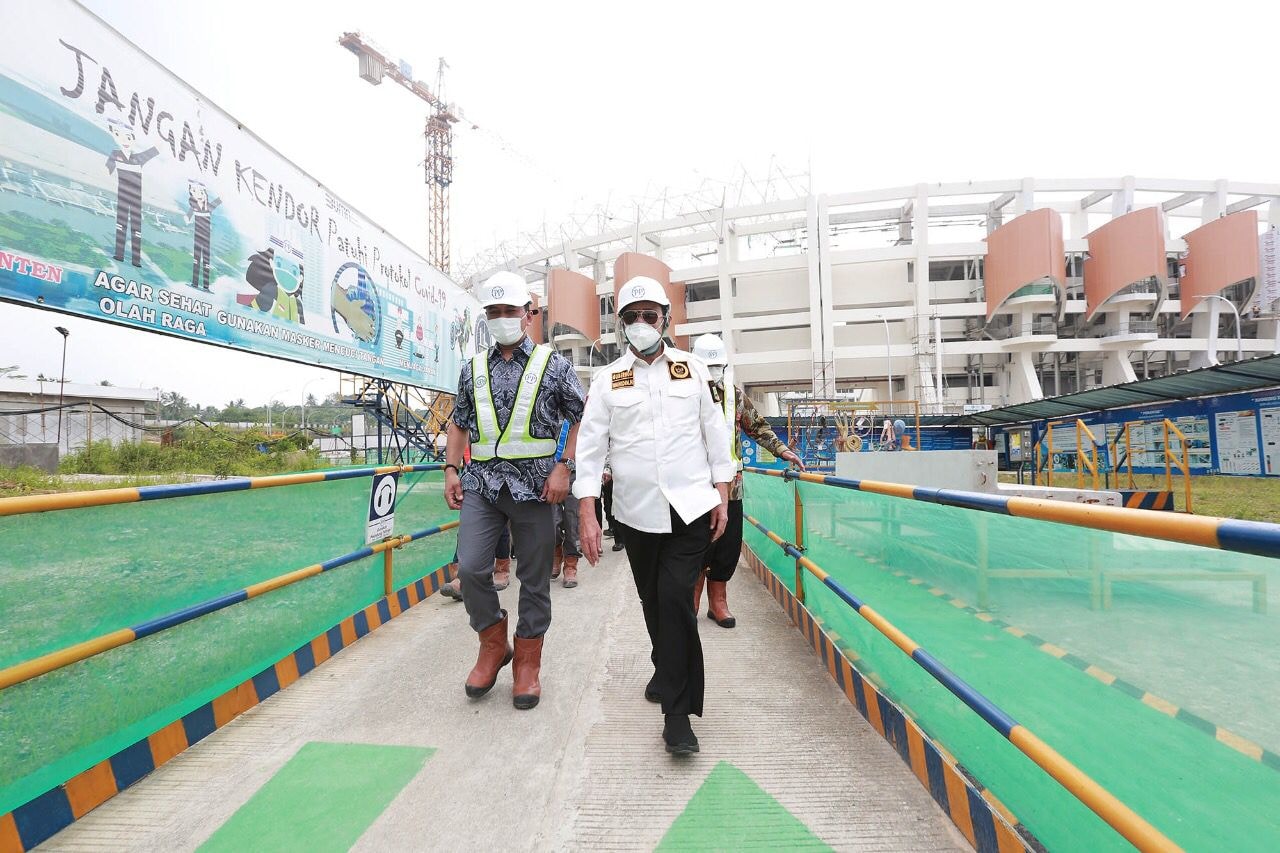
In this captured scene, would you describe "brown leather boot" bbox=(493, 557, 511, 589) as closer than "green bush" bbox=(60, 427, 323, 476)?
Yes

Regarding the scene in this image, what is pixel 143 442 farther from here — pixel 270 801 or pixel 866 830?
pixel 866 830

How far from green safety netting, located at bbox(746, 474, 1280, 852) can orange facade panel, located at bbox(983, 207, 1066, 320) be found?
126 feet

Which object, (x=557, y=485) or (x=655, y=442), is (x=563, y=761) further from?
(x=655, y=442)

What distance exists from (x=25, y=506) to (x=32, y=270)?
3.16 m

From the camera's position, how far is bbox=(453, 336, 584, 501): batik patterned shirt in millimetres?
2500

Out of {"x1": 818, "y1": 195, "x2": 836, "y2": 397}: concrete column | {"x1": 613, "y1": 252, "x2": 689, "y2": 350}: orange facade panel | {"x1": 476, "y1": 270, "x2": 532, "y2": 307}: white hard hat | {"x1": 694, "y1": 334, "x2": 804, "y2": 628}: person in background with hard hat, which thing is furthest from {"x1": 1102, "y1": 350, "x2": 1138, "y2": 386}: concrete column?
{"x1": 476, "y1": 270, "x2": 532, "y2": 307}: white hard hat

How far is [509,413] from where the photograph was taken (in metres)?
2.56

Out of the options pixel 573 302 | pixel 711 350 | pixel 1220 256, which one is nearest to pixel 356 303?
pixel 711 350

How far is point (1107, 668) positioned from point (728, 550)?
7.57ft

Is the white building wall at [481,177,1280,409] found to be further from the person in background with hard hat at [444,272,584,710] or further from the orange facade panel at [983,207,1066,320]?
the person in background with hard hat at [444,272,584,710]

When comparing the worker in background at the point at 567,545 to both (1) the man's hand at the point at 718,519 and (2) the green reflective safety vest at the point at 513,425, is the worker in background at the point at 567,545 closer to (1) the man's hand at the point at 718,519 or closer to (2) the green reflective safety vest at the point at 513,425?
(2) the green reflective safety vest at the point at 513,425

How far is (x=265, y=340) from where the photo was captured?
5.58 metres

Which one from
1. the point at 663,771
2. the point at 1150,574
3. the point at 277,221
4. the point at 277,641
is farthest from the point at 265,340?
the point at 1150,574

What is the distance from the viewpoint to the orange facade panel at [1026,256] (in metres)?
31.9
